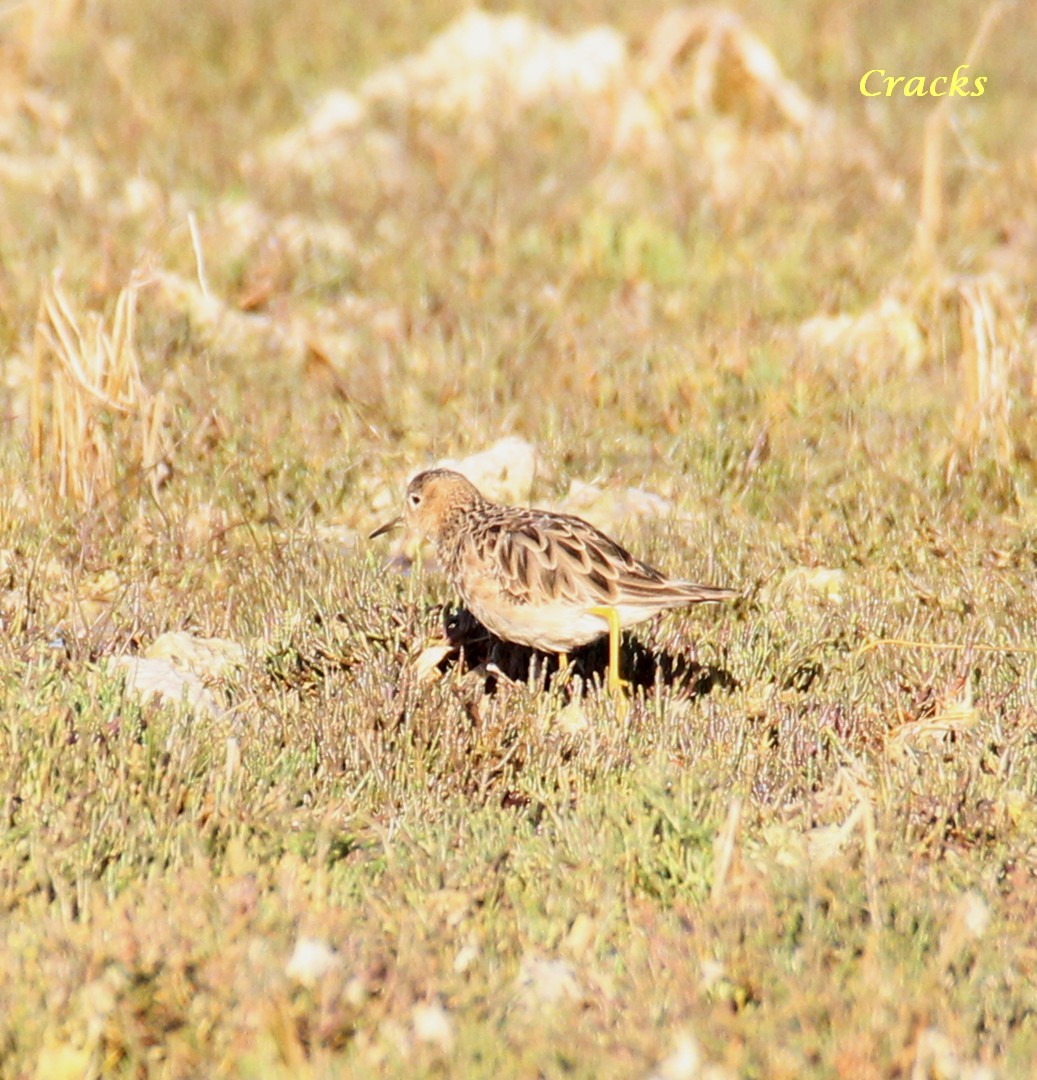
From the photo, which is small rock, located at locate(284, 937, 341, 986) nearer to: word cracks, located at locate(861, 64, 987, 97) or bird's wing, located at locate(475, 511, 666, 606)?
bird's wing, located at locate(475, 511, 666, 606)

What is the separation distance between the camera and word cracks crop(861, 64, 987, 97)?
1309cm

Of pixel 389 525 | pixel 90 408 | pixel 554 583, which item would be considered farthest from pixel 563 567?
pixel 90 408

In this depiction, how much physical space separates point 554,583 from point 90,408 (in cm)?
263

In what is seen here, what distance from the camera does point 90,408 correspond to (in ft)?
23.9

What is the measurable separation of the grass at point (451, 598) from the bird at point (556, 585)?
0.25 m

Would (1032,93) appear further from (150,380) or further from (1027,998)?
(1027,998)

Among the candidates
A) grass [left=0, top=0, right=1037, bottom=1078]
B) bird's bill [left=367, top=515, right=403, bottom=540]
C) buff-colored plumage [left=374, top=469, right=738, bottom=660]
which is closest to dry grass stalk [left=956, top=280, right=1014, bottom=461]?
grass [left=0, top=0, right=1037, bottom=1078]

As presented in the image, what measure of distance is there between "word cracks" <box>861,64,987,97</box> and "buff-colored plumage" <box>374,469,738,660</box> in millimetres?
8222

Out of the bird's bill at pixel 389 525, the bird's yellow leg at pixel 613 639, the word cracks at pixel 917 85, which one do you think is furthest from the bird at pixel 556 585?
the word cracks at pixel 917 85

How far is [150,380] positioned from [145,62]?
556cm

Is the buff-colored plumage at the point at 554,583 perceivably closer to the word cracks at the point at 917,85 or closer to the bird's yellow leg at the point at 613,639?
the bird's yellow leg at the point at 613,639

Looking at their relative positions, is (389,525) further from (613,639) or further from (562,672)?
(613,639)

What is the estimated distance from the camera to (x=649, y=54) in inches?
502

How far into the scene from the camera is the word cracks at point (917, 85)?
13.1m
